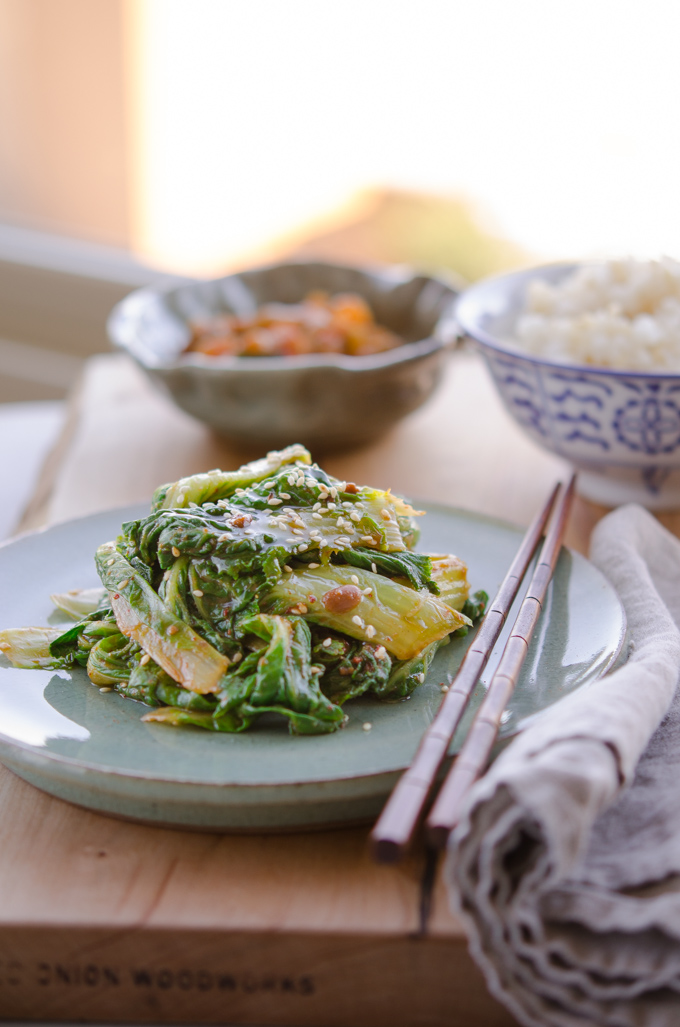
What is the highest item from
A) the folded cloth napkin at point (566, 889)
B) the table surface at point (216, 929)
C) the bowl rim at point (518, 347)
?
the bowl rim at point (518, 347)

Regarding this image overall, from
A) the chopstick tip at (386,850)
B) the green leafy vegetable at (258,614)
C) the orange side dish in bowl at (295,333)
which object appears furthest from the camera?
→ the orange side dish in bowl at (295,333)

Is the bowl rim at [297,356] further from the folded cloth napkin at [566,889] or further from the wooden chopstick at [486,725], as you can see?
the folded cloth napkin at [566,889]

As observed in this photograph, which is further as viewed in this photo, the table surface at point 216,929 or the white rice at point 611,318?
the white rice at point 611,318

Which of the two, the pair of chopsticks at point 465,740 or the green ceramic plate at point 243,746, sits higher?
the pair of chopsticks at point 465,740

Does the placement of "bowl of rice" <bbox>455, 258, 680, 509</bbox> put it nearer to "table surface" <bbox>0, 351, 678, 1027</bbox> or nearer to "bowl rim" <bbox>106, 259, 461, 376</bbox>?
"bowl rim" <bbox>106, 259, 461, 376</bbox>

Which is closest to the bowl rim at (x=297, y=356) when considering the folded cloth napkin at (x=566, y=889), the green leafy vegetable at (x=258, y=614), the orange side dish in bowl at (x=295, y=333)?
the orange side dish in bowl at (x=295, y=333)

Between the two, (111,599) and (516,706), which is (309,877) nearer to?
(516,706)

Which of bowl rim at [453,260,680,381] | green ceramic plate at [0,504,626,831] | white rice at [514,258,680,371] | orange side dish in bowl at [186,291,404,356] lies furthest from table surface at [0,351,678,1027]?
orange side dish in bowl at [186,291,404,356]

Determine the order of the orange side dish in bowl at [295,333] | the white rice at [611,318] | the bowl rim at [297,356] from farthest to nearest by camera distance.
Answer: the orange side dish in bowl at [295,333]
the bowl rim at [297,356]
the white rice at [611,318]
